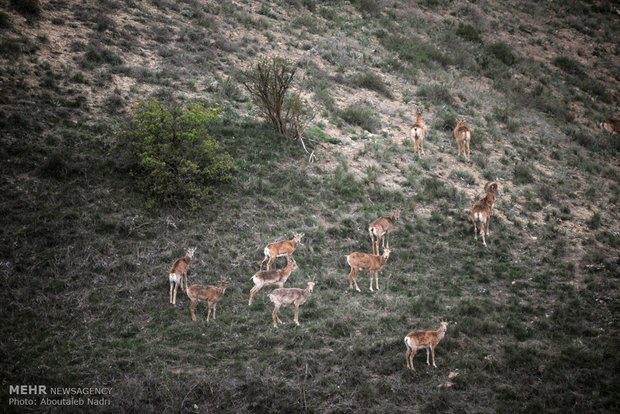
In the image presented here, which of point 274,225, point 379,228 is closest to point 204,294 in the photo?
point 274,225

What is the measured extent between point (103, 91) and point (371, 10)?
81.0 feet

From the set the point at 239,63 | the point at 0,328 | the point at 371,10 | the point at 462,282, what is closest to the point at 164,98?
the point at 239,63

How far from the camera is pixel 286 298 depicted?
36.8 feet

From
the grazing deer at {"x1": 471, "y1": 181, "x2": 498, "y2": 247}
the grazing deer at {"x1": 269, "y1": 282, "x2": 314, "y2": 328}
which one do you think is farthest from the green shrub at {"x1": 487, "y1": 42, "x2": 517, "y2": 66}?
the grazing deer at {"x1": 269, "y1": 282, "x2": 314, "y2": 328}

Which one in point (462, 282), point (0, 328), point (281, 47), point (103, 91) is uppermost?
point (281, 47)

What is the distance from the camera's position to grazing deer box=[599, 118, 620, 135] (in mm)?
26500

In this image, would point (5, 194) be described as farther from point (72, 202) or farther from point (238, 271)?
point (238, 271)

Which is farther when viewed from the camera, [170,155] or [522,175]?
[522,175]

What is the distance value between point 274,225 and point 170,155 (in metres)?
4.27

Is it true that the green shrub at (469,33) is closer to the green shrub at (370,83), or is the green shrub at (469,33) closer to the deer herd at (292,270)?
the green shrub at (370,83)

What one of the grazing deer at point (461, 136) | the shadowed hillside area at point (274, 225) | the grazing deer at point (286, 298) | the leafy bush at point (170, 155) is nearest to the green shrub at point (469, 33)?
the shadowed hillside area at point (274, 225)

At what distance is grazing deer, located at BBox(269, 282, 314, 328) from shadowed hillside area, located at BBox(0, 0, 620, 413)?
33 centimetres

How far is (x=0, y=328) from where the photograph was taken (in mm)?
9945

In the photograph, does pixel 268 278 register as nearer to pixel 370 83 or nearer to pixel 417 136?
pixel 417 136
